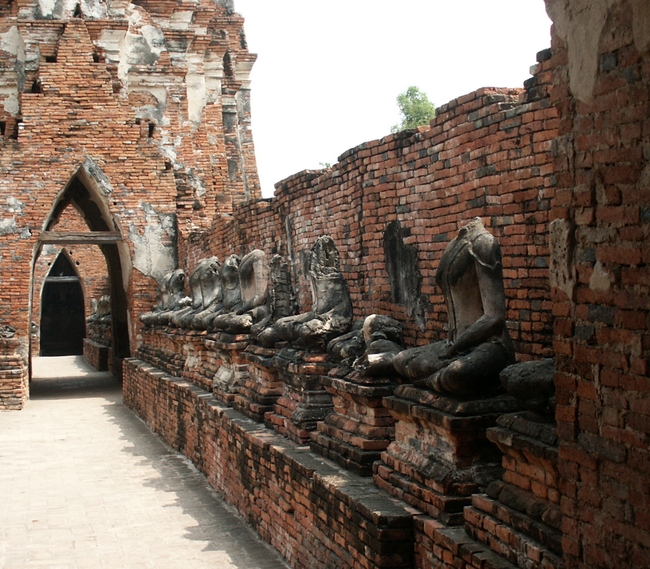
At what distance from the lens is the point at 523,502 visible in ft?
12.2

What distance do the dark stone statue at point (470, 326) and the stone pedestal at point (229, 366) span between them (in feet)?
13.3

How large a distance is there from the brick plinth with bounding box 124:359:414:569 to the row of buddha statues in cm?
63

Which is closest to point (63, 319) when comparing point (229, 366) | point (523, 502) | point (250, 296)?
point (250, 296)

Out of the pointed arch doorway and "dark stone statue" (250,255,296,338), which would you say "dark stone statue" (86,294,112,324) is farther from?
"dark stone statue" (250,255,296,338)

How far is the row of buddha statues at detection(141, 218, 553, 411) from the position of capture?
14.6 feet

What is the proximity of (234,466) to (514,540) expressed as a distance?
4.31 metres

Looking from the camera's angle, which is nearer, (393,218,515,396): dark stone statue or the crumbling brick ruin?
the crumbling brick ruin

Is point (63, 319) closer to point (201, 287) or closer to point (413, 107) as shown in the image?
point (413, 107)

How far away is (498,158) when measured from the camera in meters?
5.24

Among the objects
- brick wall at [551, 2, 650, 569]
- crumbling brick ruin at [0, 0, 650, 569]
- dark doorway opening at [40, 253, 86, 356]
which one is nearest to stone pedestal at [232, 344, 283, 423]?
crumbling brick ruin at [0, 0, 650, 569]

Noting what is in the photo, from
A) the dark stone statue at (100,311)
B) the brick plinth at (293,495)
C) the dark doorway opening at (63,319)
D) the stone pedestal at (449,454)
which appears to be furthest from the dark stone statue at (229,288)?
the dark doorway opening at (63,319)

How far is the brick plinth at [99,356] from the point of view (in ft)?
72.4

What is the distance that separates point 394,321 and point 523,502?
2.50 m

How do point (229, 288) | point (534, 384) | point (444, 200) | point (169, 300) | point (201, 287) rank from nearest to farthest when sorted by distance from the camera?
point (534, 384)
point (444, 200)
point (229, 288)
point (201, 287)
point (169, 300)
